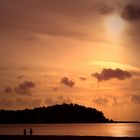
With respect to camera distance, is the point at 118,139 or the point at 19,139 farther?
the point at 118,139

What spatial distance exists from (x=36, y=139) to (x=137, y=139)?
12183mm

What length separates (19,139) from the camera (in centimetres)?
4984

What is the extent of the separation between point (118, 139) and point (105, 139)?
1.83 m

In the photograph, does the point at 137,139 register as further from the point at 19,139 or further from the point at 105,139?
the point at 19,139

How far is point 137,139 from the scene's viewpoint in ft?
165

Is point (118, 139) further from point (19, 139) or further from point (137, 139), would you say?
point (19, 139)

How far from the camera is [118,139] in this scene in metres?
53.7

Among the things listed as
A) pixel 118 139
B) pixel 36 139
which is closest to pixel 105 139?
pixel 118 139

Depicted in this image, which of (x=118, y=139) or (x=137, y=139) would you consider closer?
(x=137, y=139)

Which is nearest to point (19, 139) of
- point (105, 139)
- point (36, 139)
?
point (36, 139)

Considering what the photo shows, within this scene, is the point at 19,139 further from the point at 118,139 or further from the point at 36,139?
the point at 118,139

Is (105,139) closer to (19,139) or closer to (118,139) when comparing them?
(118,139)

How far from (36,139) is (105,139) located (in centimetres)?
898

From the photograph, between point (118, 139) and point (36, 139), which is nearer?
point (36, 139)
